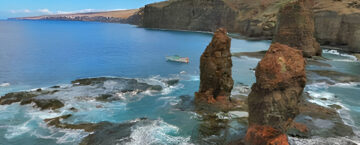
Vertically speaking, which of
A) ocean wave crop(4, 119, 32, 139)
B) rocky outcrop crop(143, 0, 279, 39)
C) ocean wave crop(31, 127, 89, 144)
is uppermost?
rocky outcrop crop(143, 0, 279, 39)

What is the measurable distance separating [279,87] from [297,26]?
45009 mm

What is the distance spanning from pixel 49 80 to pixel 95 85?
9.06 metres

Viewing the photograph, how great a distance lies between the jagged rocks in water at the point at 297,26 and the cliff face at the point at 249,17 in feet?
35.0

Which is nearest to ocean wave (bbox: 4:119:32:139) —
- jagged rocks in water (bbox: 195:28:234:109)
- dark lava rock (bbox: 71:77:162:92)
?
dark lava rock (bbox: 71:77:162:92)

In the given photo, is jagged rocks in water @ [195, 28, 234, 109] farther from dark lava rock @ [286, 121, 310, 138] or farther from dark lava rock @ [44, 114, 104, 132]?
dark lava rock @ [44, 114, 104, 132]

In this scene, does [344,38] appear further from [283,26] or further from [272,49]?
[272,49]

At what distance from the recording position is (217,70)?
23562 millimetres

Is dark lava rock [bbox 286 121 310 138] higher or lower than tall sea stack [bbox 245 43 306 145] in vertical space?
lower

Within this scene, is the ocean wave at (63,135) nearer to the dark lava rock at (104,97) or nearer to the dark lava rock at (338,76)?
the dark lava rock at (104,97)

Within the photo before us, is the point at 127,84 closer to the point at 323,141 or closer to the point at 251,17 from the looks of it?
the point at 323,141

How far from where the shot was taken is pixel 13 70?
42844 millimetres

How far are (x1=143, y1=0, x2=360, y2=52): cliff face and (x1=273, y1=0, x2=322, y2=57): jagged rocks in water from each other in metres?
10.7

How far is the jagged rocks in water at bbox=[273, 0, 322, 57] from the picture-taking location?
167 ft

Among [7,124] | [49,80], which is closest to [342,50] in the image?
[49,80]
